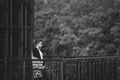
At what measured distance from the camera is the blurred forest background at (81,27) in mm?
23891

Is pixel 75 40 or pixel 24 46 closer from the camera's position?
pixel 24 46

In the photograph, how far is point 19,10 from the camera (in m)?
11.4

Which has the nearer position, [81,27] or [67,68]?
[67,68]

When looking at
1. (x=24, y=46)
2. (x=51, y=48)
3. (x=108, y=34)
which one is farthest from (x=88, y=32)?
(x=24, y=46)

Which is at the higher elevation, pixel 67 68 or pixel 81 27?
pixel 81 27

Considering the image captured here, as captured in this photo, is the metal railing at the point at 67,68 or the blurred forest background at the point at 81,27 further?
the blurred forest background at the point at 81,27

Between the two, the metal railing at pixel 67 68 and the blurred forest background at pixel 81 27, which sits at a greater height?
the blurred forest background at pixel 81 27

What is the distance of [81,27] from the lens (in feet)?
84.5

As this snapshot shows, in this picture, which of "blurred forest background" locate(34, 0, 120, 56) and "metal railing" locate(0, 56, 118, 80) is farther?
"blurred forest background" locate(34, 0, 120, 56)

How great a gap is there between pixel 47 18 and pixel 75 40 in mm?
6183

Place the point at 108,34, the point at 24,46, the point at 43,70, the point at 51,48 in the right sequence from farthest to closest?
1. the point at 51,48
2. the point at 108,34
3. the point at 24,46
4. the point at 43,70

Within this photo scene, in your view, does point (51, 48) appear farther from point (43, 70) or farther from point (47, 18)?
point (43, 70)

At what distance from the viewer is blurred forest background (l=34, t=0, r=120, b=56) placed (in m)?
23.9

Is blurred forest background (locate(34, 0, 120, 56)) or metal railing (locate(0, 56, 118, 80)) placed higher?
blurred forest background (locate(34, 0, 120, 56))
